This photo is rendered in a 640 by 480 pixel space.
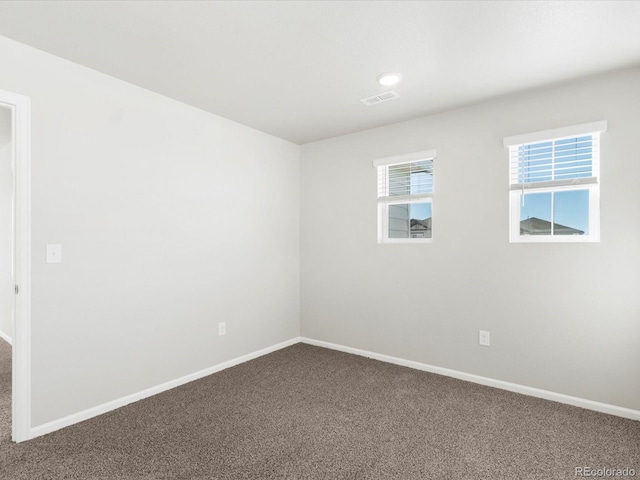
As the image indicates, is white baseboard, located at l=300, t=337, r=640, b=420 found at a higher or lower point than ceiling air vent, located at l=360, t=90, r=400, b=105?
lower

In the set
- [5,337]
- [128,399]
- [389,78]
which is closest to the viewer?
[389,78]

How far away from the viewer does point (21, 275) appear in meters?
2.18

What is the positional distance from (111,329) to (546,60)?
357cm

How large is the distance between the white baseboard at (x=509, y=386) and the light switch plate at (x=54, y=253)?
2.81 metres

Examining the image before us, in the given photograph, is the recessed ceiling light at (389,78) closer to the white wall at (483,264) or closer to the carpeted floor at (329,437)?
the white wall at (483,264)

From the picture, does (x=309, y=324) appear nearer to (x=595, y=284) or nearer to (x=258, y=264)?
(x=258, y=264)

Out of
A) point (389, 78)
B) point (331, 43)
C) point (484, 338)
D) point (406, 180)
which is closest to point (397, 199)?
point (406, 180)

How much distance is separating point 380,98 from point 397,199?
1074mm

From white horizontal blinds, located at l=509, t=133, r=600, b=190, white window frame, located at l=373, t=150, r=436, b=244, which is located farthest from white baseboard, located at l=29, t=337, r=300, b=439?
white horizontal blinds, located at l=509, t=133, r=600, b=190

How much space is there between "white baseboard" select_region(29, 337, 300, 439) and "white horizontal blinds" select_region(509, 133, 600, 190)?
9.96 ft

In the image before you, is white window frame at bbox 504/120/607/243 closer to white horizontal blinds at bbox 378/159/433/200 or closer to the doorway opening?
white horizontal blinds at bbox 378/159/433/200

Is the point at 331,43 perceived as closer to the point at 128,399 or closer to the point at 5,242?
the point at 128,399

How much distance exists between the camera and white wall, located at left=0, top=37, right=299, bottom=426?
90.3 inches

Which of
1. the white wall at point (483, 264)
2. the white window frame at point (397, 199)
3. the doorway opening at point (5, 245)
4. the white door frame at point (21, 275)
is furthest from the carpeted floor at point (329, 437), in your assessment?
the doorway opening at point (5, 245)
